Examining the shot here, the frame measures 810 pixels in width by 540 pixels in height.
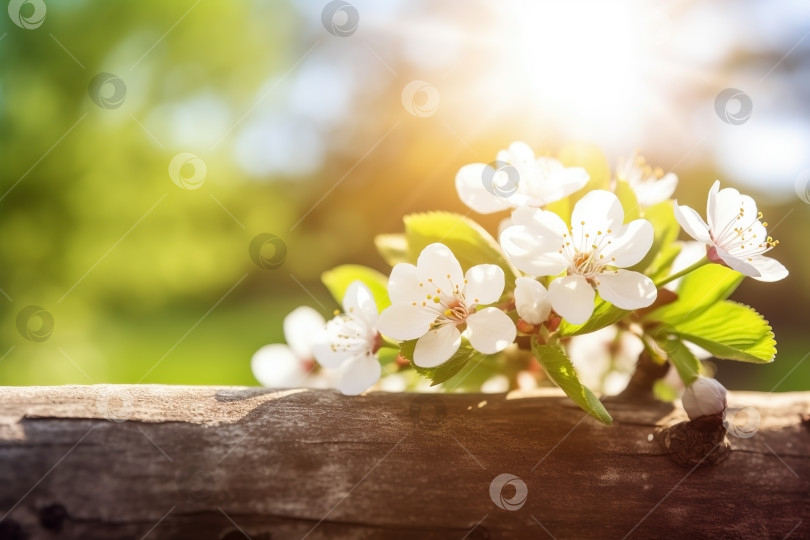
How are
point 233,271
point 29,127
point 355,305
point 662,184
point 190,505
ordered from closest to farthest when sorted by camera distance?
1. point 190,505
2. point 355,305
3. point 662,184
4. point 29,127
5. point 233,271

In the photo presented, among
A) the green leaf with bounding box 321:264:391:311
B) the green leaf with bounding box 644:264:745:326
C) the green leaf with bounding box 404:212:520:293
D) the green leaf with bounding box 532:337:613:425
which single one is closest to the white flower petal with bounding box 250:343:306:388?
the green leaf with bounding box 321:264:391:311

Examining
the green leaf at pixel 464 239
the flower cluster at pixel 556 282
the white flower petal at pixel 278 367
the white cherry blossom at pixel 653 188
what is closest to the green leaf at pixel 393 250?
the flower cluster at pixel 556 282

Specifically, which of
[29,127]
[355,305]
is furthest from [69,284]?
[355,305]

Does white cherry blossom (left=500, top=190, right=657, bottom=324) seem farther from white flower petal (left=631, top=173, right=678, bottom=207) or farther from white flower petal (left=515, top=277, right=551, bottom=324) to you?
white flower petal (left=631, top=173, right=678, bottom=207)

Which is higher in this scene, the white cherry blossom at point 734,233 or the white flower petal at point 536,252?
the white flower petal at point 536,252

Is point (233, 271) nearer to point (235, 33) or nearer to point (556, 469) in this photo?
point (235, 33)

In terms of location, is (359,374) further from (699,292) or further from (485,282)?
(699,292)

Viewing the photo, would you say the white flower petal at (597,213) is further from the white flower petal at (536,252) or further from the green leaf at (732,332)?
the green leaf at (732,332)
